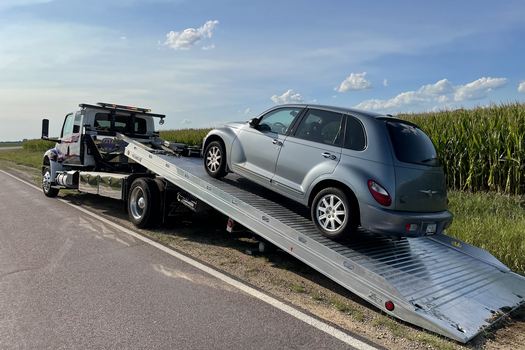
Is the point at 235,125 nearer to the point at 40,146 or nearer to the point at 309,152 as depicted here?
the point at 309,152

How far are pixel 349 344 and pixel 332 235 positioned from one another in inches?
65.2

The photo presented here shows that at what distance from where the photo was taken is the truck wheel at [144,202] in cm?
831

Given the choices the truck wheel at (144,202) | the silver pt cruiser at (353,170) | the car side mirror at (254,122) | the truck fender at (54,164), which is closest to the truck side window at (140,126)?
the truck fender at (54,164)

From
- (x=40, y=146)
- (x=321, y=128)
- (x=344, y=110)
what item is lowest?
(x=40, y=146)

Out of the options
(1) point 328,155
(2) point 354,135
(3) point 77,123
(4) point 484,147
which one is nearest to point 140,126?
(3) point 77,123

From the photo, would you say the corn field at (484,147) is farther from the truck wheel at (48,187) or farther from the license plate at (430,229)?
the truck wheel at (48,187)

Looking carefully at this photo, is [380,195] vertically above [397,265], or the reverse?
[380,195]

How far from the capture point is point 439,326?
4367mm

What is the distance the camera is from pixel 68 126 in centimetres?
1238

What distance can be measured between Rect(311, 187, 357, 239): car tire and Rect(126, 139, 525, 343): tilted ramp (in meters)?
0.15

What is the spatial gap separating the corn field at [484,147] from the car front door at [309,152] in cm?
731

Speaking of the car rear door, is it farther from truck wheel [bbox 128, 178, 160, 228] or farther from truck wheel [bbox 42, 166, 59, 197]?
truck wheel [bbox 42, 166, 59, 197]

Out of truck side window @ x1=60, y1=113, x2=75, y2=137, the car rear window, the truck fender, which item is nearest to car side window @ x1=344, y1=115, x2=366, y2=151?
the car rear window

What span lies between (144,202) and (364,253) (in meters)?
4.49
